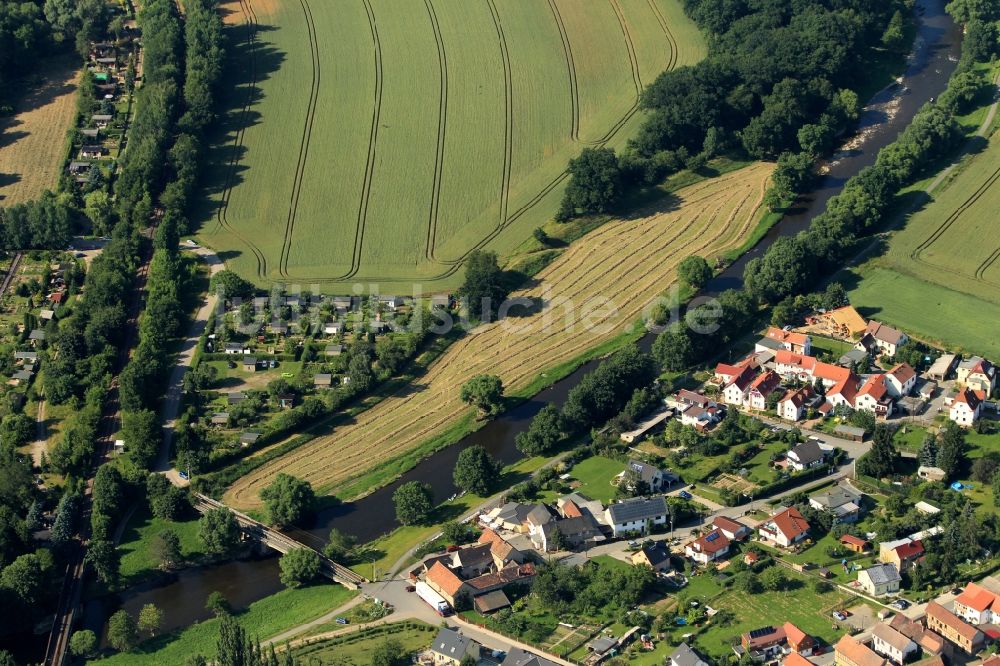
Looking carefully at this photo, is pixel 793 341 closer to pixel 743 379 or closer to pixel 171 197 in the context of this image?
pixel 743 379

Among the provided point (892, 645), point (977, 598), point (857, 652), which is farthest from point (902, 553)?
point (857, 652)

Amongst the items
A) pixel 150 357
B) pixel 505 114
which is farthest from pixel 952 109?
pixel 150 357

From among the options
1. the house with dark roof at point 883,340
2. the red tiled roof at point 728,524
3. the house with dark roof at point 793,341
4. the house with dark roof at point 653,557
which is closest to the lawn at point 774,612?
the house with dark roof at point 653,557

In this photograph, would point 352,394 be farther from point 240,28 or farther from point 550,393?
point 240,28

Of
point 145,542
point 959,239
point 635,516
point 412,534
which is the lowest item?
point 412,534

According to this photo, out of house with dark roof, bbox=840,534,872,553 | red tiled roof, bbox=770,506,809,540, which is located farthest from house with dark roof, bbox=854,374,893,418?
house with dark roof, bbox=840,534,872,553

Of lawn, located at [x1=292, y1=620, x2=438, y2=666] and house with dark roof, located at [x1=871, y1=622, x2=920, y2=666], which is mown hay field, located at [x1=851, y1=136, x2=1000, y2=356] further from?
lawn, located at [x1=292, y1=620, x2=438, y2=666]
